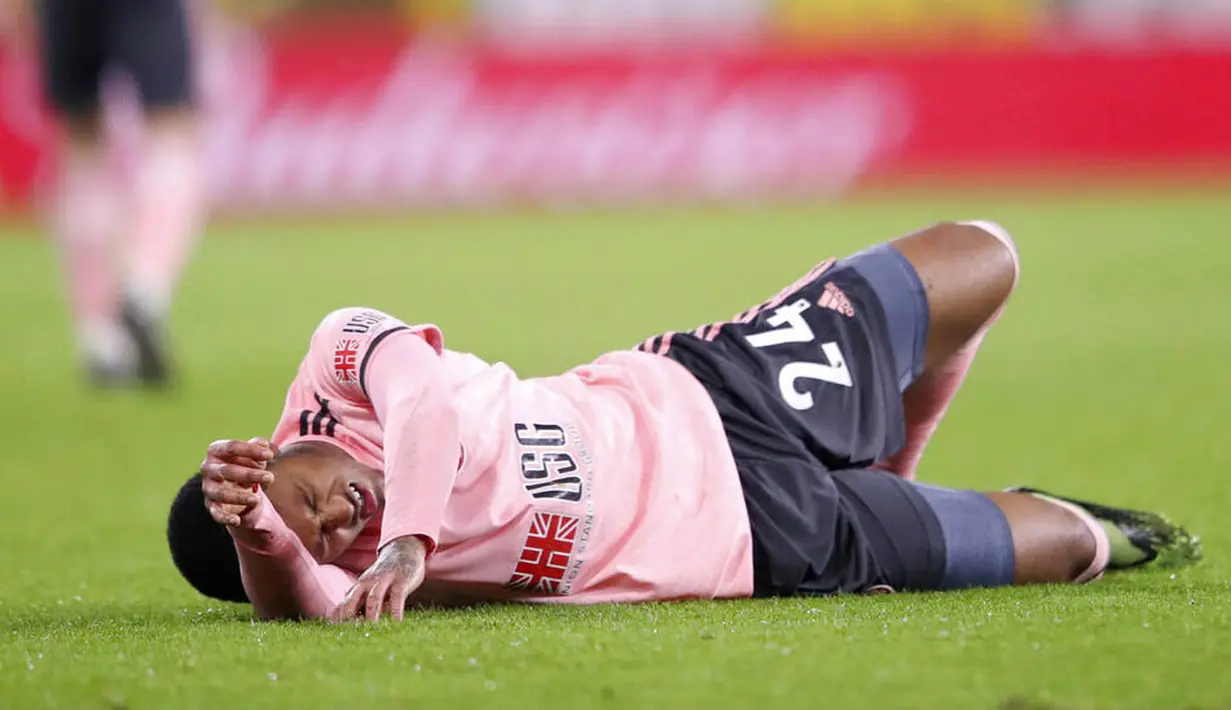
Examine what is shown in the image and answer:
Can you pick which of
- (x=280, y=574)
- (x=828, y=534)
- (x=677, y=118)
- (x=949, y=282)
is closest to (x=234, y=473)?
(x=280, y=574)

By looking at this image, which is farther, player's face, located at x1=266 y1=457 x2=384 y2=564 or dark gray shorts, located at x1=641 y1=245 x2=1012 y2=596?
dark gray shorts, located at x1=641 y1=245 x2=1012 y2=596

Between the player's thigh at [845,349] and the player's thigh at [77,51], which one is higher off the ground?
the player's thigh at [77,51]

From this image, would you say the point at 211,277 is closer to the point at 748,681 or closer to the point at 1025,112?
the point at 1025,112

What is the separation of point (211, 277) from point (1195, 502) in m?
8.14

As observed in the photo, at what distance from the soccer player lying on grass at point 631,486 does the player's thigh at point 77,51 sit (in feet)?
13.5

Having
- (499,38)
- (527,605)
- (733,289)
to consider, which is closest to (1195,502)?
(527,605)

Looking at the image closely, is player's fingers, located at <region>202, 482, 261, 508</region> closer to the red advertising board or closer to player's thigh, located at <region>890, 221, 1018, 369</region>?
player's thigh, located at <region>890, 221, 1018, 369</region>

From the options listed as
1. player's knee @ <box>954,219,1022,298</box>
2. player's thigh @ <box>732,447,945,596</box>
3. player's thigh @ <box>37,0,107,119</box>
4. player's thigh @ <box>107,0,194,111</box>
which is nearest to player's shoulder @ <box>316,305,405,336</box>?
player's thigh @ <box>732,447,945,596</box>

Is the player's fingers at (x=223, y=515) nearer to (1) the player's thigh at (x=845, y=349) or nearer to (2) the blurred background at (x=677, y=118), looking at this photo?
(1) the player's thigh at (x=845, y=349)

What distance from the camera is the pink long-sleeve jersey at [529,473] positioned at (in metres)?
2.83

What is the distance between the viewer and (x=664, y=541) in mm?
2938

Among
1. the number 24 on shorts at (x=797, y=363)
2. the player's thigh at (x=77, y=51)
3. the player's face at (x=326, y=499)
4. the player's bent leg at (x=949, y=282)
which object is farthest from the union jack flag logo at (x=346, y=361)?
the player's thigh at (x=77, y=51)

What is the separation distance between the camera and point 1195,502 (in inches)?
159

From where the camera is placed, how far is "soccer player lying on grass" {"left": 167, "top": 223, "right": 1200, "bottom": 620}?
8.98 ft
